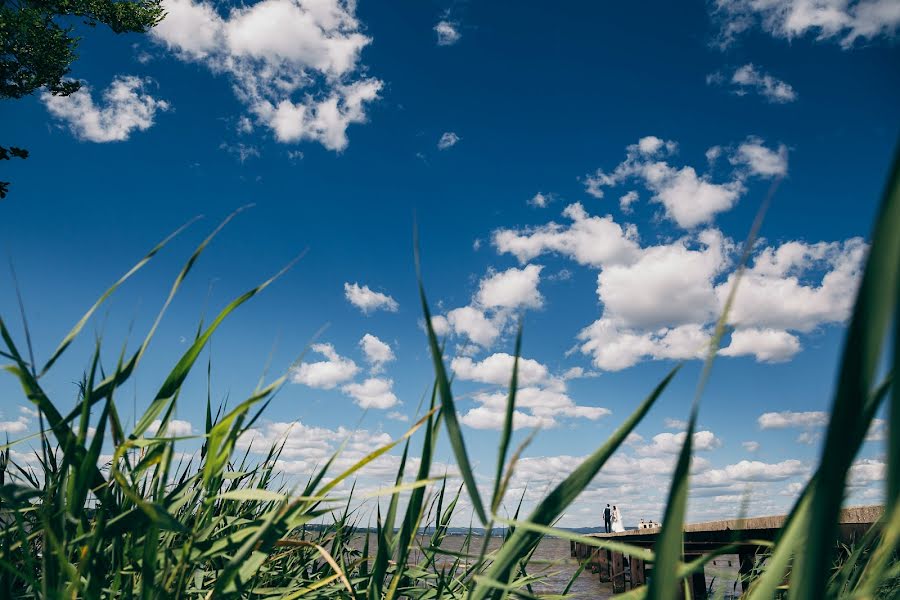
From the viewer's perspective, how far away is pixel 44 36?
453 inches

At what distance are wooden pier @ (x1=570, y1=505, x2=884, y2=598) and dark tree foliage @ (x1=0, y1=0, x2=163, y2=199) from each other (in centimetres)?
1257

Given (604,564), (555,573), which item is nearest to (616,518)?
(604,564)

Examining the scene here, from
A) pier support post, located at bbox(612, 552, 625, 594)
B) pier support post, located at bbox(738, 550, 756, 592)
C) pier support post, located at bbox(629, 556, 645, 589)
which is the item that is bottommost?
pier support post, located at bbox(612, 552, 625, 594)

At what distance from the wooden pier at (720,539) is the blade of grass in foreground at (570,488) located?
130mm

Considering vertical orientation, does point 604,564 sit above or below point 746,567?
below

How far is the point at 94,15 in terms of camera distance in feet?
41.2

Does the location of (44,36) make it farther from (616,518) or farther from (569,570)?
(616,518)

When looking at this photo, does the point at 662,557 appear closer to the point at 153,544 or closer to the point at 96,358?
the point at 153,544

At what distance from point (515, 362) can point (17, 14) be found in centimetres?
1365

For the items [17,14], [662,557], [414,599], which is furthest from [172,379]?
[17,14]

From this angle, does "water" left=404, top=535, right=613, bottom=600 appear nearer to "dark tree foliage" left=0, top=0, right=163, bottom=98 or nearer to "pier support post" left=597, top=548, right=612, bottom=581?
"pier support post" left=597, top=548, right=612, bottom=581

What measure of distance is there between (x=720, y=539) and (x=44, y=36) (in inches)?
565

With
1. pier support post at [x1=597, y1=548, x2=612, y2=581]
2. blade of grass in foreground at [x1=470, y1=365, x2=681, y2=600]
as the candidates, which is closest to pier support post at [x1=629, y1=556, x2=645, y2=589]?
pier support post at [x1=597, y1=548, x2=612, y2=581]

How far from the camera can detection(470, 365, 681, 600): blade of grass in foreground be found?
0.74 meters
